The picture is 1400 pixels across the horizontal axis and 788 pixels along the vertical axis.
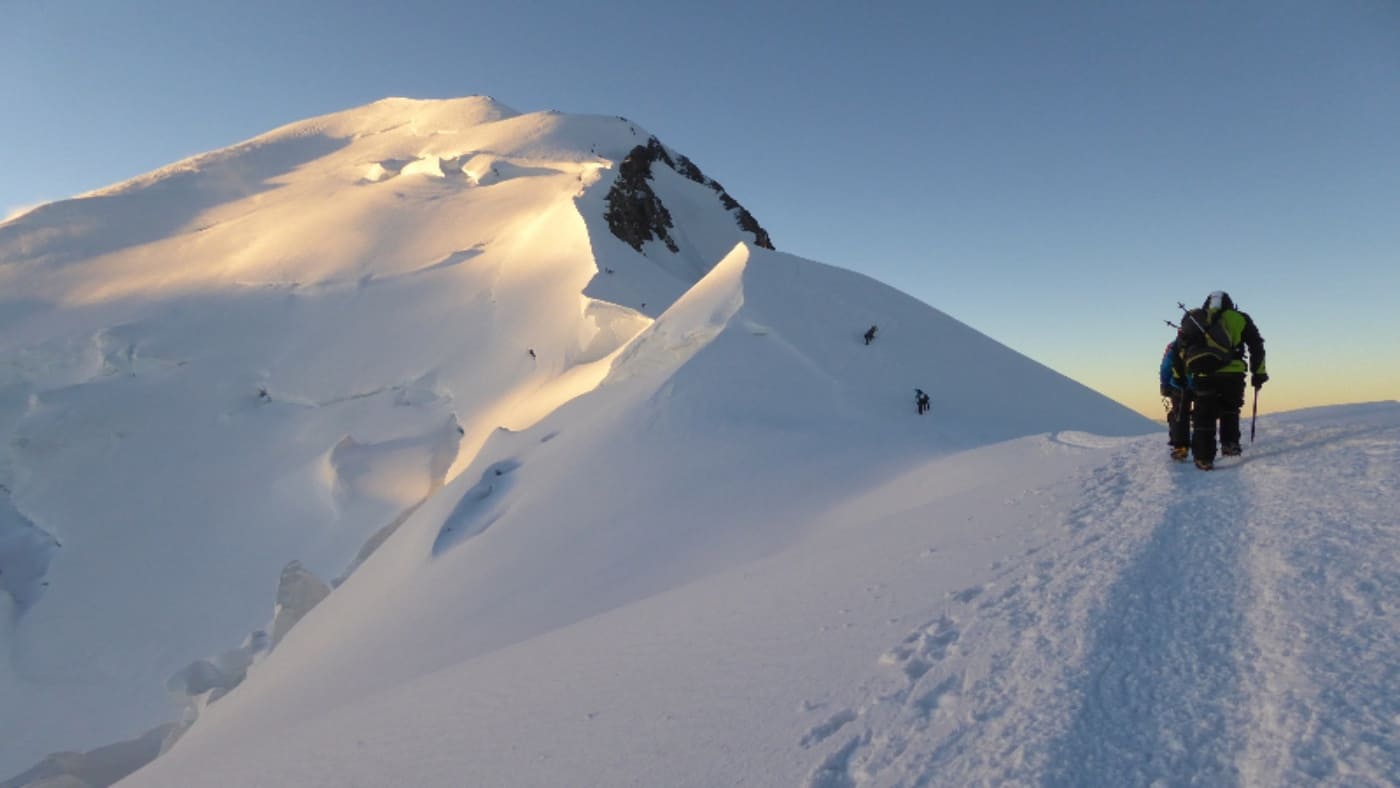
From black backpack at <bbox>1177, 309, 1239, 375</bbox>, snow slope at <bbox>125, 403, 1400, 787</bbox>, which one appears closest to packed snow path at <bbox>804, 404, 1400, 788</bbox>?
snow slope at <bbox>125, 403, 1400, 787</bbox>

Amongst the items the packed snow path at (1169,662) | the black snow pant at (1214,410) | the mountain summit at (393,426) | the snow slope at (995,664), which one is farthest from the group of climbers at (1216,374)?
the mountain summit at (393,426)

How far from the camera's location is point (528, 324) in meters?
18.3

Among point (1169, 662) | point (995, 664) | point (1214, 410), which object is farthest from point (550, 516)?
point (1214, 410)

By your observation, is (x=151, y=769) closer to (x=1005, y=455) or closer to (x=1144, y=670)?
(x=1144, y=670)

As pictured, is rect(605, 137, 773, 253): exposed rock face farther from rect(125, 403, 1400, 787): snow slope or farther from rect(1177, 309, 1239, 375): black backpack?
rect(125, 403, 1400, 787): snow slope

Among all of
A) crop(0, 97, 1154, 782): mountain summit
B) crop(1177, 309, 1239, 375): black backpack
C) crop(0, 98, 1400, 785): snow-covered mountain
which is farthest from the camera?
crop(0, 97, 1154, 782): mountain summit

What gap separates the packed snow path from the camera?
1.92 metres

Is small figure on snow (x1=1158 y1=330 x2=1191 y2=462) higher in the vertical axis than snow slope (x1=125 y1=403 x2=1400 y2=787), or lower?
higher

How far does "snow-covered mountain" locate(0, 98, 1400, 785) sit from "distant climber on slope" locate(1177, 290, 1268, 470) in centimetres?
47

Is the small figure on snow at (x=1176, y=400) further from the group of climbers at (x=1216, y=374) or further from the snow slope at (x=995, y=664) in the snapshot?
the snow slope at (x=995, y=664)

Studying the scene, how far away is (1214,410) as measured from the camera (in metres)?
4.68

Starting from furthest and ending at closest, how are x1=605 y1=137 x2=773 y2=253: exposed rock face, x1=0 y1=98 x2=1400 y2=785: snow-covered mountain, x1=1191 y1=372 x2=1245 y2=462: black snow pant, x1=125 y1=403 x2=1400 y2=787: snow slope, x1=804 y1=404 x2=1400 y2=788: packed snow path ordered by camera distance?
x1=605 y1=137 x2=773 y2=253: exposed rock face
x1=1191 y1=372 x2=1245 y2=462: black snow pant
x1=0 y1=98 x2=1400 y2=785: snow-covered mountain
x1=125 y1=403 x2=1400 y2=787: snow slope
x1=804 y1=404 x2=1400 y2=788: packed snow path

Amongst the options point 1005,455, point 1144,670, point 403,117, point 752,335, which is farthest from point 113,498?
point 403,117

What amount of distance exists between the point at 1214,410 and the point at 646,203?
27.5 m
